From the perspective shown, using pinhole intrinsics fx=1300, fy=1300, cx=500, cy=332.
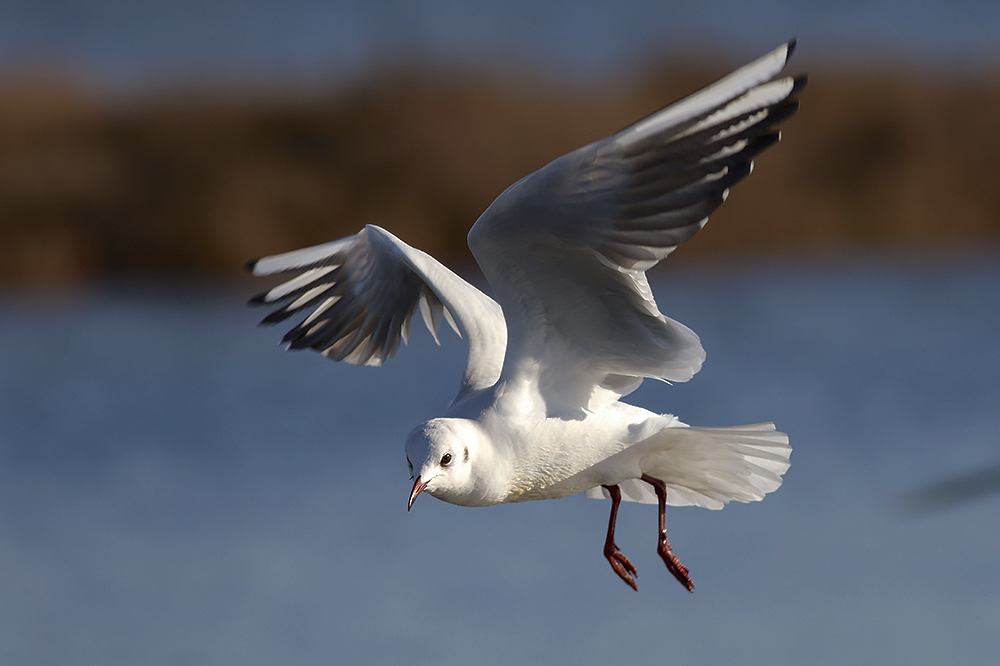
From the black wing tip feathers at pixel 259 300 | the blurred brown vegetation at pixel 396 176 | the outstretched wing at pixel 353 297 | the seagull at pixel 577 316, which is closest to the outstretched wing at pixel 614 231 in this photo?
the seagull at pixel 577 316

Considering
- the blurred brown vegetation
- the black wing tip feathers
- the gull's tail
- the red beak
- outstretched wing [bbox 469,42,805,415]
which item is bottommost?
the red beak

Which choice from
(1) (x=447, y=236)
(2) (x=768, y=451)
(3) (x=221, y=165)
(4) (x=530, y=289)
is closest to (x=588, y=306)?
(4) (x=530, y=289)

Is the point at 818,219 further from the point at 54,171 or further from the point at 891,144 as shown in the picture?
the point at 54,171

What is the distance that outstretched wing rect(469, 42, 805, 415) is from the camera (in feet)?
10.9

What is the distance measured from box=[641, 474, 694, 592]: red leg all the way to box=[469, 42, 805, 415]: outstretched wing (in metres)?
0.47

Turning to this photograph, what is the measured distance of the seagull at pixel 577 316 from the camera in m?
3.40

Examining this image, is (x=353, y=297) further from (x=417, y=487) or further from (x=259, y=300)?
(x=417, y=487)

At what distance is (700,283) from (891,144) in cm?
228

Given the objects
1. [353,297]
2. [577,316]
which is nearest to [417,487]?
[577,316]

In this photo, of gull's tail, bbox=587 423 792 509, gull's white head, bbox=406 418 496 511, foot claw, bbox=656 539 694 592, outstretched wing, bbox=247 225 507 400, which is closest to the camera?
gull's white head, bbox=406 418 496 511

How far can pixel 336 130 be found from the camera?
12.3 metres

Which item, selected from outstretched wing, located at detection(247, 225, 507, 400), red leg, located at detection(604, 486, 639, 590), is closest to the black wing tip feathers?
outstretched wing, located at detection(247, 225, 507, 400)

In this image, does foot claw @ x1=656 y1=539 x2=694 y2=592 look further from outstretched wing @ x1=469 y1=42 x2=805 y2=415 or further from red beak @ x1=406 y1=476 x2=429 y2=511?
red beak @ x1=406 y1=476 x2=429 y2=511

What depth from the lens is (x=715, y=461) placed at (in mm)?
4484
